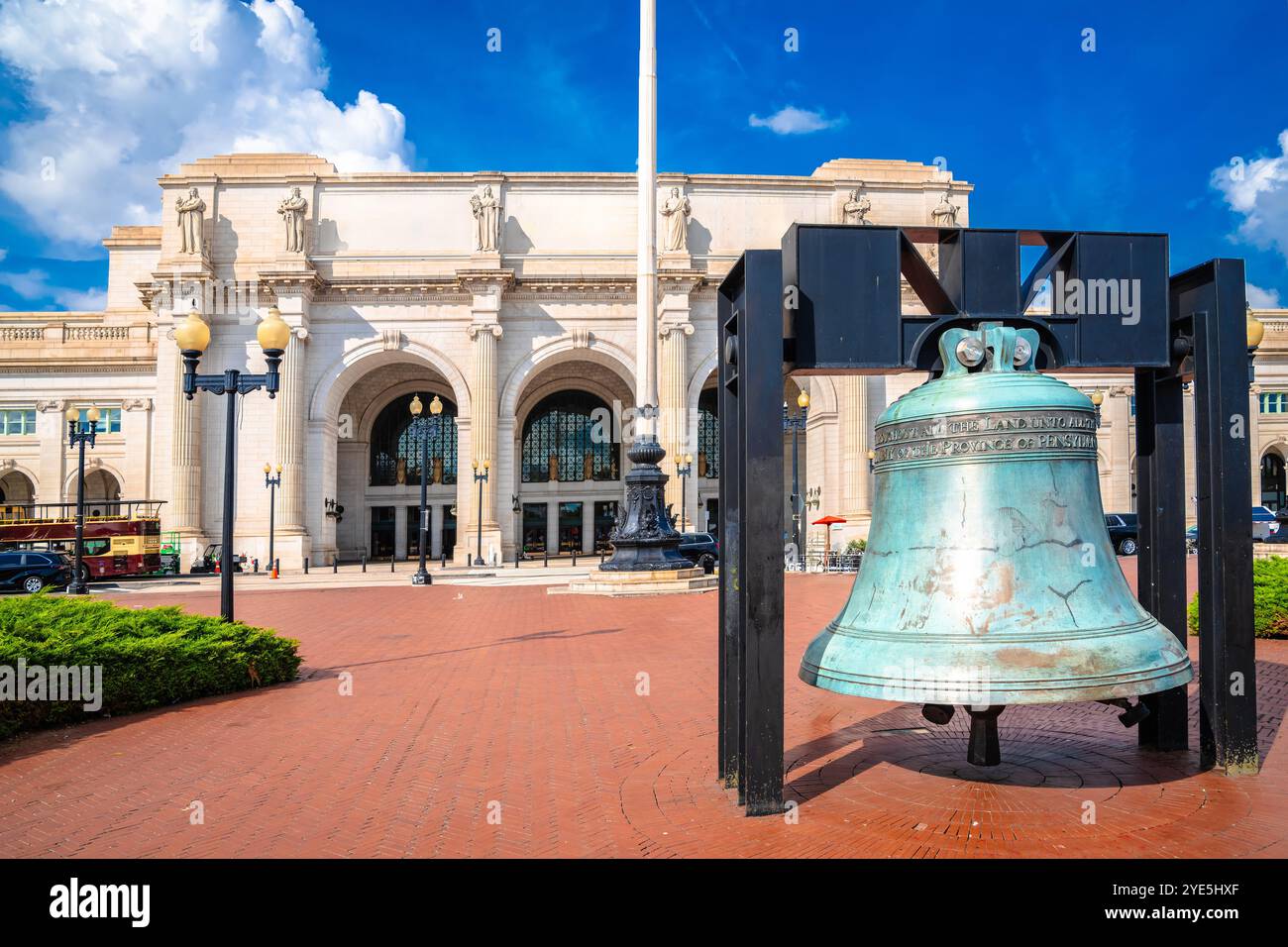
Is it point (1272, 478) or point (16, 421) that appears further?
point (1272, 478)

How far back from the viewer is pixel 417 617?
1772 cm

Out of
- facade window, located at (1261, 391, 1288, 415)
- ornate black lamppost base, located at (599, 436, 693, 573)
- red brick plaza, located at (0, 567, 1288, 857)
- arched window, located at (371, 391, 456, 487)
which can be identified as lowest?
red brick plaza, located at (0, 567, 1288, 857)

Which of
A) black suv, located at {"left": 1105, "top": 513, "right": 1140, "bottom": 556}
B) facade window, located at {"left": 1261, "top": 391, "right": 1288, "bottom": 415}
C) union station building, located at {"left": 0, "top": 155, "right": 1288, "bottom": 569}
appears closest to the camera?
black suv, located at {"left": 1105, "top": 513, "right": 1140, "bottom": 556}

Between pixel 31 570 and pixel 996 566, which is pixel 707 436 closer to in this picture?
pixel 31 570

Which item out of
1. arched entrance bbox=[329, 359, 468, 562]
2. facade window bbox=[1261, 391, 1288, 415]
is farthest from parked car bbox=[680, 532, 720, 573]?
facade window bbox=[1261, 391, 1288, 415]

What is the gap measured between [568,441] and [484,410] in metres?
13.4

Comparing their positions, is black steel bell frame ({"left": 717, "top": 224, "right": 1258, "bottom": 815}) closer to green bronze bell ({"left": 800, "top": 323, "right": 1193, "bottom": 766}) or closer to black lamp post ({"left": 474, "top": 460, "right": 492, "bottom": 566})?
green bronze bell ({"left": 800, "top": 323, "right": 1193, "bottom": 766})

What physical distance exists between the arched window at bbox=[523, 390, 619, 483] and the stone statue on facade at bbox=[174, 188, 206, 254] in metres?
21.5

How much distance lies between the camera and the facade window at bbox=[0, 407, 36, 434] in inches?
2051

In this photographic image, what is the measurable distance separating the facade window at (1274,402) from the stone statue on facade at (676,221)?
42639 mm

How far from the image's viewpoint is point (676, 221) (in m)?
43.7

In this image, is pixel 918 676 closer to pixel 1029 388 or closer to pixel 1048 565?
pixel 1048 565

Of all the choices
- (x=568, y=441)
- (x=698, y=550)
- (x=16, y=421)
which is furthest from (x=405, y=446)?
(x=698, y=550)
